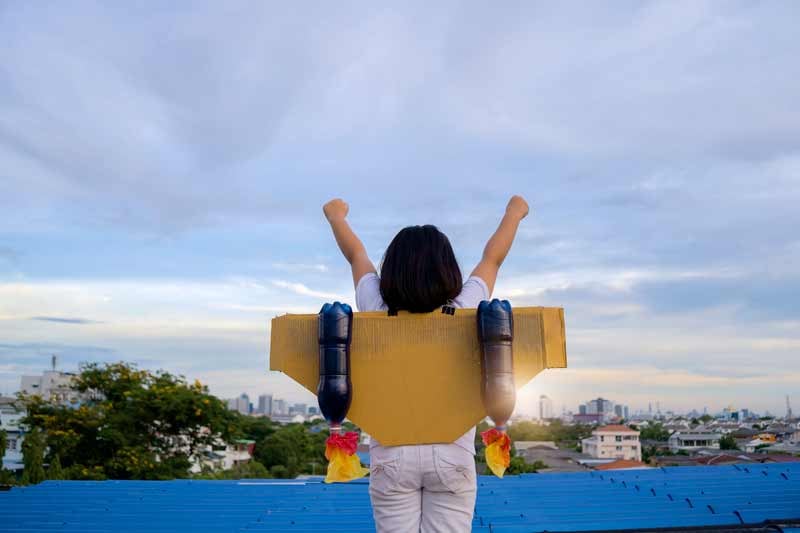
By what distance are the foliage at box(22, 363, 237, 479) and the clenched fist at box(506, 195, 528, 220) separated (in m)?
16.5

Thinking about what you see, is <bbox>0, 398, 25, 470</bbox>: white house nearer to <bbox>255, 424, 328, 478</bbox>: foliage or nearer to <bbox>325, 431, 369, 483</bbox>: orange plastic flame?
<bbox>255, 424, 328, 478</bbox>: foliage

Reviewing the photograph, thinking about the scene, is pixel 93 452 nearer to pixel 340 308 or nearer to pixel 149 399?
pixel 149 399

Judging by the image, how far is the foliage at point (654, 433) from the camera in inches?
1872

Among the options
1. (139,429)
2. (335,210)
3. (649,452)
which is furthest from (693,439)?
(335,210)

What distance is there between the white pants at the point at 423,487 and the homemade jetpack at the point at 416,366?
39 millimetres

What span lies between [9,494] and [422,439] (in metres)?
4.69

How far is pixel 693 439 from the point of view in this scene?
42.2m

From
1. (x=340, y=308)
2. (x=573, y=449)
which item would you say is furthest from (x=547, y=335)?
(x=573, y=449)

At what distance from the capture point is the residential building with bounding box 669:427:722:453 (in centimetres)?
4019

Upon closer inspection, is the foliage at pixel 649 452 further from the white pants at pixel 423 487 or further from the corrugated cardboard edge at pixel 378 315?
the white pants at pixel 423 487

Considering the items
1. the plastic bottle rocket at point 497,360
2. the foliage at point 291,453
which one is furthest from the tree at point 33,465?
the foliage at point 291,453

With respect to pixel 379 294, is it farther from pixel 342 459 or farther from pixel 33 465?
pixel 33 465

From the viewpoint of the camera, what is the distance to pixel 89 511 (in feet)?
14.4

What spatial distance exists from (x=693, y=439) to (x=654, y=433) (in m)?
8.11
